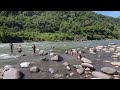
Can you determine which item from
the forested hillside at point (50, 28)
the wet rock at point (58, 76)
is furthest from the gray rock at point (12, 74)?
the forested hillside at point (50, 28)

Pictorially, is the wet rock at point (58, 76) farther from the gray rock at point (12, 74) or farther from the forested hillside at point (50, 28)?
the forested hillside at point (50, 28)

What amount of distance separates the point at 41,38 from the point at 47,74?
65.9 feet

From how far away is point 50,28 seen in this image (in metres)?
31.3

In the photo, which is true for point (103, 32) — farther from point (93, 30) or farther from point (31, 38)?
point (31, 38)

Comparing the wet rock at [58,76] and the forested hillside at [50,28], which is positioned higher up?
the forested hillside at [50,28]

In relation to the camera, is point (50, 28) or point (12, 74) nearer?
point (12, 74)

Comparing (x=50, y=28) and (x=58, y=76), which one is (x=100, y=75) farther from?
(x=50, y=28)

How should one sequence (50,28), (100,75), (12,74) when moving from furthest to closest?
(50,28)
(100,75)
(12,74)

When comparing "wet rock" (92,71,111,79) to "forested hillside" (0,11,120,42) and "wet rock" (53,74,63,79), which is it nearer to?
"wet rock" (53,74,63,79)

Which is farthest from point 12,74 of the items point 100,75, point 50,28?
point 50,28

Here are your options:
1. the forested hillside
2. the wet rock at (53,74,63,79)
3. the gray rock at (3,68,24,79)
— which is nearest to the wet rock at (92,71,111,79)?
the wet rock at (53,74,63,79)

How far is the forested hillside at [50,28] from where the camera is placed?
26.9 m

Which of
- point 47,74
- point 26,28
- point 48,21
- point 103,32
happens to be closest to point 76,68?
point 47,74
